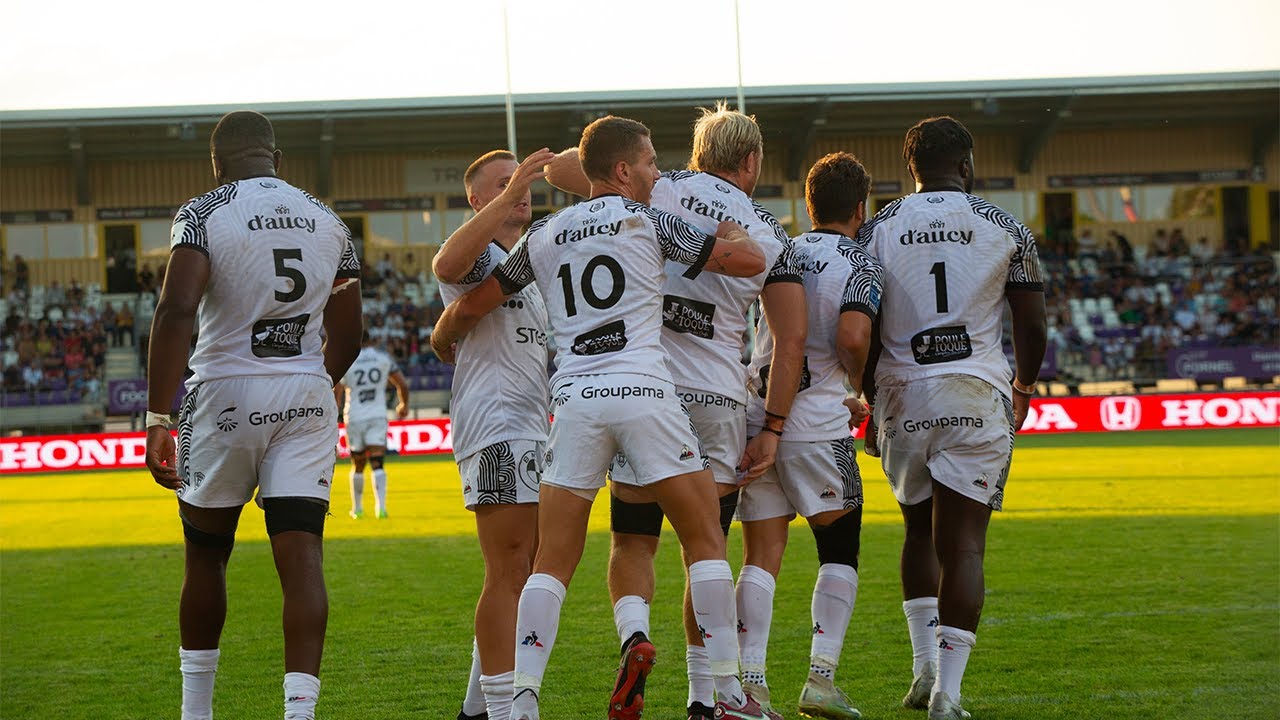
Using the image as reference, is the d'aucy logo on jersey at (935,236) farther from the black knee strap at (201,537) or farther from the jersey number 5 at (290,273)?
the black knee strap at (201,537)

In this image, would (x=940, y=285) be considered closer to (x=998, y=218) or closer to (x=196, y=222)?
(x=998, y=218)

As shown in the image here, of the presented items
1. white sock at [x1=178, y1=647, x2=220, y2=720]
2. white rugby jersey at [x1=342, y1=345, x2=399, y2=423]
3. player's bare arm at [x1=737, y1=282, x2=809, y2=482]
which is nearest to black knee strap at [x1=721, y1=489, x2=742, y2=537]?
player's bare arm at [x1=737, y1=282, x2=809, y2=482]

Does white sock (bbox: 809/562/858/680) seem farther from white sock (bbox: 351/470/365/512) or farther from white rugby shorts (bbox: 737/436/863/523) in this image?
white sock (bbox: 351/470/365/512)

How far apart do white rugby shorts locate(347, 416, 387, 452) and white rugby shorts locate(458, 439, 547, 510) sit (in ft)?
33.3

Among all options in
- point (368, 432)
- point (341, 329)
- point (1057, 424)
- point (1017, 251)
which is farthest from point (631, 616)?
point (1057, 424)

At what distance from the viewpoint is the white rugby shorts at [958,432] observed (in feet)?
17.1

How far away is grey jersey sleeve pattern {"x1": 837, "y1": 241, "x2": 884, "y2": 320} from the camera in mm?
5141

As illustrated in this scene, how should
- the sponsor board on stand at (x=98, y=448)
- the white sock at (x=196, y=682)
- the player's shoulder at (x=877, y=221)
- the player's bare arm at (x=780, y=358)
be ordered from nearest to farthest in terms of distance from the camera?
the white sock at (x=196, y=682), the player's bare arm at (x=780, y=358), the player's shoulder at (x=877, y=221), the sponsor board on stand at (x=98, y=448)

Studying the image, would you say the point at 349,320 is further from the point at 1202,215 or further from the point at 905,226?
the point at 1202,215

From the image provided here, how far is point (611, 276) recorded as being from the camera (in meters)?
4.39

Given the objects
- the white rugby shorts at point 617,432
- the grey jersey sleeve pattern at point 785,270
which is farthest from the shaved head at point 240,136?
the grey jersey sleeve pattern at point 785,270

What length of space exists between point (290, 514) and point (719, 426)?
5.06 ft

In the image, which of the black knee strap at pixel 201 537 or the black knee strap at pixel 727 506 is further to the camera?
the black knee strap at pixel 727 506

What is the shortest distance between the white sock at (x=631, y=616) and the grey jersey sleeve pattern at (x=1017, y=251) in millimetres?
1982
